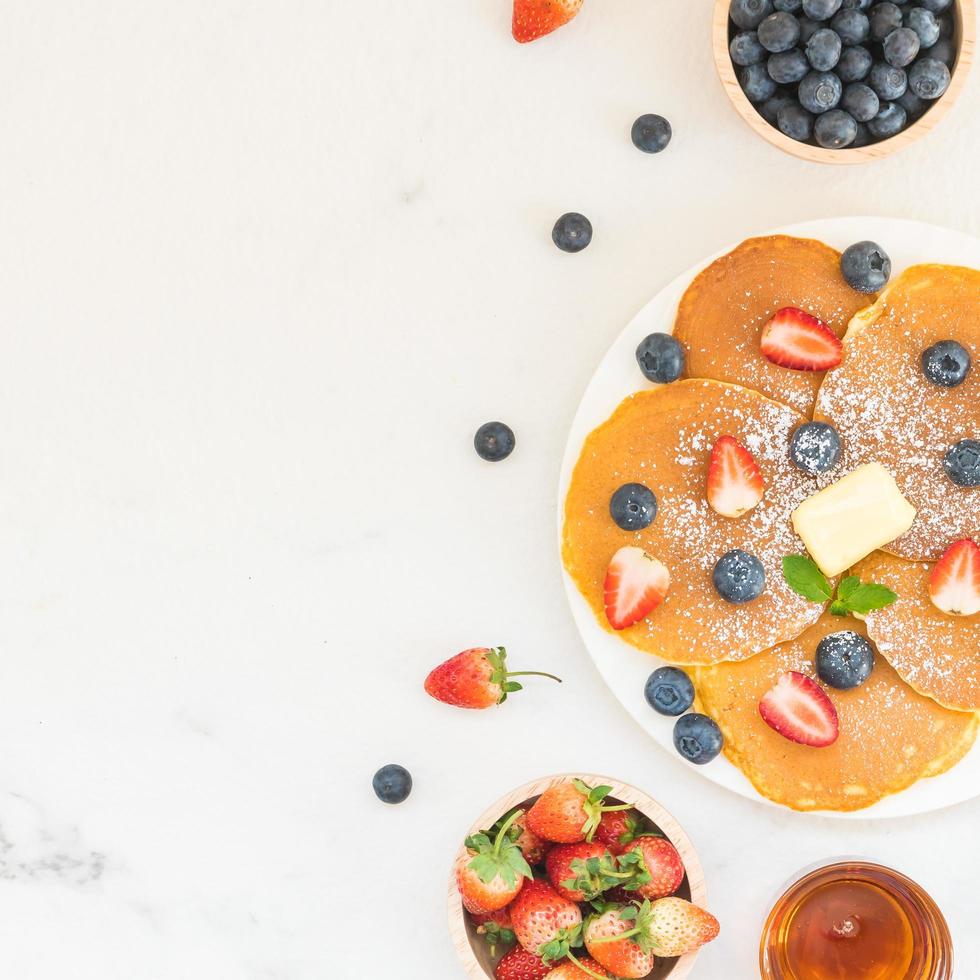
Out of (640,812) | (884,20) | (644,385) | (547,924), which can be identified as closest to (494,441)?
(644,385)

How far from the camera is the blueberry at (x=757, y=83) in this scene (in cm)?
160

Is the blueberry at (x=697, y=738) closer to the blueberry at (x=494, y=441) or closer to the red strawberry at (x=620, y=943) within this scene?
the red strawberry at (x=620, y=943)

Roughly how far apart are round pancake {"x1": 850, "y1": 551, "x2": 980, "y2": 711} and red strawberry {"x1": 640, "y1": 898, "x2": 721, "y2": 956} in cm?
47

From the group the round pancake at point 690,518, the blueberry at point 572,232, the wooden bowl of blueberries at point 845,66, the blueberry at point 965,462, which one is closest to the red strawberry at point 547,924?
the round pancake at point 690,518

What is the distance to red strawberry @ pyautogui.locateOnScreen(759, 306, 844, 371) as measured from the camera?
162cm

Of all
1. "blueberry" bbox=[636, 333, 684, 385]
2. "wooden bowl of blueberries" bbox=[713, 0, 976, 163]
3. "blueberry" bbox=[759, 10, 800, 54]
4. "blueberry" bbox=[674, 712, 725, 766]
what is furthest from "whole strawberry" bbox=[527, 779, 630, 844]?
"blueberry" bbox=[759, 10, 800, 54]

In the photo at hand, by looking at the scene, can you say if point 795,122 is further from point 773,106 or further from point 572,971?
point 572,971

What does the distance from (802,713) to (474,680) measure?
0.50 metres

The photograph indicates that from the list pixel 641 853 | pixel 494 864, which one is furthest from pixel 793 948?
pixel 494 864

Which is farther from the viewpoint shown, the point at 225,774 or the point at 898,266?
the point at 225,774

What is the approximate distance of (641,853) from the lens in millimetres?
1567

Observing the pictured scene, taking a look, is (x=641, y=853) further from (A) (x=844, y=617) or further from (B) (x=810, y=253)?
(B) (x=810, y=253)

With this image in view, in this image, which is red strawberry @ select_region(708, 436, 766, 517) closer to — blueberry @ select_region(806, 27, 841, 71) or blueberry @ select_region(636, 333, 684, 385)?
blueberry @ select_region(636, 333, 684, 385)

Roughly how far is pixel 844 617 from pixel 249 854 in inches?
40.8
